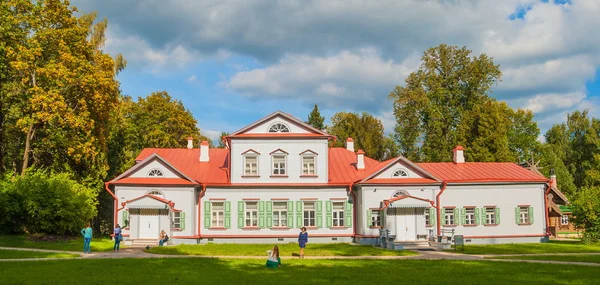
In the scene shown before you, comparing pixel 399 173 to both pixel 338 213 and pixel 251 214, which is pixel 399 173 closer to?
pixel 338 213

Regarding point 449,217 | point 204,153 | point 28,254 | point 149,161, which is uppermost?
point 204,153

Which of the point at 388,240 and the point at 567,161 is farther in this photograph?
the point at 567,161

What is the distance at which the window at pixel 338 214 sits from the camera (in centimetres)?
3228

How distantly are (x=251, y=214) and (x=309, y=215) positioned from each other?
3.46 meters

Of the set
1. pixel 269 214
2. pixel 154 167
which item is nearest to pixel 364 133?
pixel 269 214

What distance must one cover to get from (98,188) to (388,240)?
21.3 meters

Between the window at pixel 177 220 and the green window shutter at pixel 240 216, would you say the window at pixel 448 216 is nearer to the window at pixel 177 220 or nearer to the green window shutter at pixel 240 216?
the green window shutter at pixel 240 216

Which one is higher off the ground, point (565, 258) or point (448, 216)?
point (448, 216)

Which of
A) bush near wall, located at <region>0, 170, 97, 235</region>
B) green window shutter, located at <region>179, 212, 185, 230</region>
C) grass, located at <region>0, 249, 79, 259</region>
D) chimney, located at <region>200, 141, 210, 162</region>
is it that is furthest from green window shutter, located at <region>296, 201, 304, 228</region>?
grass, located at <region>0, 249, 79, 259</region>

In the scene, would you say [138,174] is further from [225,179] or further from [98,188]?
[98,188]

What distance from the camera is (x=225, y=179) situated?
3250cm

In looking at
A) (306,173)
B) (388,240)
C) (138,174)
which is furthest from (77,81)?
(388,240)

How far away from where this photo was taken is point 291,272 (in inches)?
659

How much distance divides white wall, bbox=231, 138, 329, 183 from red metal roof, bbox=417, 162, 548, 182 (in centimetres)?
705
